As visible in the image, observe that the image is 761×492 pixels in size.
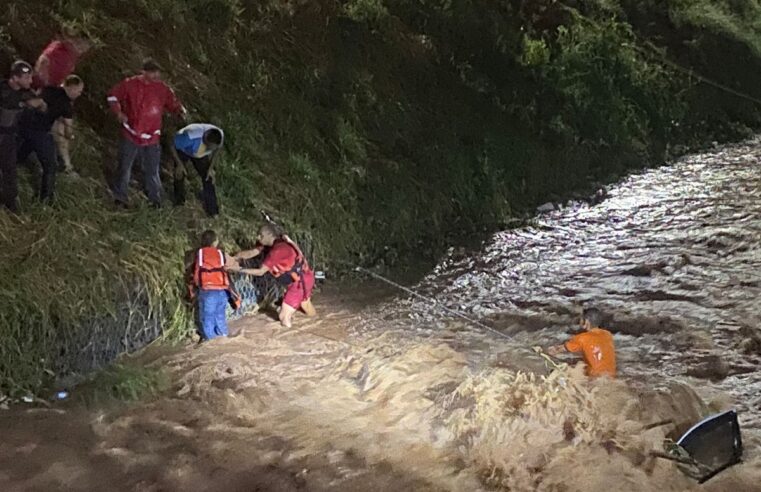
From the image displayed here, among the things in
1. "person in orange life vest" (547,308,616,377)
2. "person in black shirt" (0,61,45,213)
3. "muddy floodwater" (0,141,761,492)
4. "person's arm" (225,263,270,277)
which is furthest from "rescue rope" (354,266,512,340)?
"person in black shirt" (0,61,45,213)

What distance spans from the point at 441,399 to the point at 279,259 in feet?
7.91

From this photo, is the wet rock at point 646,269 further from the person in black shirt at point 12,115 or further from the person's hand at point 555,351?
A: the person in black shirt at point 12,115

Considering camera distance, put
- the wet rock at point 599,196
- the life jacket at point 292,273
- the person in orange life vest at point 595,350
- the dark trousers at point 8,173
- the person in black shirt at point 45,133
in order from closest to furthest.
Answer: the person in orange life vest at point 595,350 < the dark trousers at point 8,173 < the person in black shirt at point 45,133 < the life jacket at point 292,273 < the wet rock at point 599,196

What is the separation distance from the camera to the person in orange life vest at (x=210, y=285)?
7.98m

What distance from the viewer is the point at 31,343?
6.93 meters

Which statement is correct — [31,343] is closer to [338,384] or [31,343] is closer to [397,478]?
[338,384]

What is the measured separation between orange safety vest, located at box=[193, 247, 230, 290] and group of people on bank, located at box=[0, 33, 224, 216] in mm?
1092

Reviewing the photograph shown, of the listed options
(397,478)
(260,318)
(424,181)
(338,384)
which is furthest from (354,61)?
(397,478)

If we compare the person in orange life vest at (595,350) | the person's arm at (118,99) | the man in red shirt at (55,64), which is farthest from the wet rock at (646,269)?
the man in red shirt at (55,64)

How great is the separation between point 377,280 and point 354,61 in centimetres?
427

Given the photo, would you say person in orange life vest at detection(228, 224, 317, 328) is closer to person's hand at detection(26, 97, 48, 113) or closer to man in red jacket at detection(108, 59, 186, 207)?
man in red jacket at detection(108, 59, 186, 207)

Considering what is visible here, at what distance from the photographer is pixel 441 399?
23.3ft

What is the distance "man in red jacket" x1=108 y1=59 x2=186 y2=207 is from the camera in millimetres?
8492

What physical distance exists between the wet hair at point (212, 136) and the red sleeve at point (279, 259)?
1270 mm
